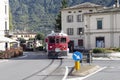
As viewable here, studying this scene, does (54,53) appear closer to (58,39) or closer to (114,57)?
(58,39)

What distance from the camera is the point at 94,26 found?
68.8 m

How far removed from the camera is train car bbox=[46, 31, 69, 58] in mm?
47469

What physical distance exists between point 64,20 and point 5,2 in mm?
20605

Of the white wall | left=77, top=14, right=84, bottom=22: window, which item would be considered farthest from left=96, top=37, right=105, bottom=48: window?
left=77, top=14, right=84, bottom=22: window

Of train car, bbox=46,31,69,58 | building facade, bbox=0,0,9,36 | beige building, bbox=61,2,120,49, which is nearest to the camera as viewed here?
train car, bbox=46,31,69,58

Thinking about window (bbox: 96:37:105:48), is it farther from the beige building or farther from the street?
the street

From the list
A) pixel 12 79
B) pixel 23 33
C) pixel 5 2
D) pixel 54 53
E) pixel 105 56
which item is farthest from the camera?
pixel 23 33

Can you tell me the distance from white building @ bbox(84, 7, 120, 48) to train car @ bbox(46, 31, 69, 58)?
721 inches

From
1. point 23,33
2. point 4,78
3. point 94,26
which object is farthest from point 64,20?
point 23,33

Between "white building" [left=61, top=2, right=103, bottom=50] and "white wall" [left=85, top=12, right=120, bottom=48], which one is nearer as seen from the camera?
"white wall" [left=85, top=12, right=120, bottom=48]

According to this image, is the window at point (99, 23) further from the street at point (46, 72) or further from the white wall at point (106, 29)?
the street at point (46, 72)

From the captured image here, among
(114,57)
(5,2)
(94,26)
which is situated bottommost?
(114,57)

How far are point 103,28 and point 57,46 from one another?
21.3 meters

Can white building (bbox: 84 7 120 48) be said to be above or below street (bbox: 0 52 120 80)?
above
